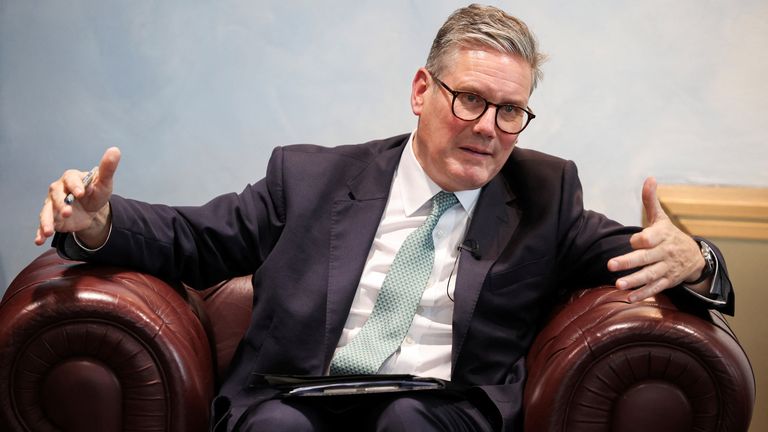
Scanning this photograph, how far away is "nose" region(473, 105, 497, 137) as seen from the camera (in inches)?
88.6

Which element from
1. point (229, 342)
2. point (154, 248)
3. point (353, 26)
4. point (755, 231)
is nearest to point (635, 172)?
point (755, 231)

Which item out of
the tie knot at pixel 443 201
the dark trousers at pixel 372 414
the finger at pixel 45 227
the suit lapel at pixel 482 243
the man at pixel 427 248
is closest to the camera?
the finger at pixel 45 227

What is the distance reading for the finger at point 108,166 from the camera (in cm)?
193

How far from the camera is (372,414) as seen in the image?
6.87ft

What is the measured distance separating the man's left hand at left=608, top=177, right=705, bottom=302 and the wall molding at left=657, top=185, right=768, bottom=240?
1.02 meters

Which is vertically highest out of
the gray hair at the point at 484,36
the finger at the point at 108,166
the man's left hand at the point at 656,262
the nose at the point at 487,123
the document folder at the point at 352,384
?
the gray hair at the point at 484,36

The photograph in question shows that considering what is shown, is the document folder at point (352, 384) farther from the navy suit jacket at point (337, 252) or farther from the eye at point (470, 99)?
the eye at point (470, 99)

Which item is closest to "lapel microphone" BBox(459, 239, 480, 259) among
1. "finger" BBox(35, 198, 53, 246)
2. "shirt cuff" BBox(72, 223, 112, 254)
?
"shirt cuff" BBox(72, 223, 112, 254)

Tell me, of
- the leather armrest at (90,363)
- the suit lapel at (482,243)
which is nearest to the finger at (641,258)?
the suit lapel at (482,243)

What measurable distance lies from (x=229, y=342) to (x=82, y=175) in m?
0.79

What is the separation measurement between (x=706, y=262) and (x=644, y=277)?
0.20 meters

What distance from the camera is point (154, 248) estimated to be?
221 centimetres

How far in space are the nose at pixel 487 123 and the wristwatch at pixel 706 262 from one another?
1.89ft

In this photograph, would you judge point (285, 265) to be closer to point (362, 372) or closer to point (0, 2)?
point (362, 372)
